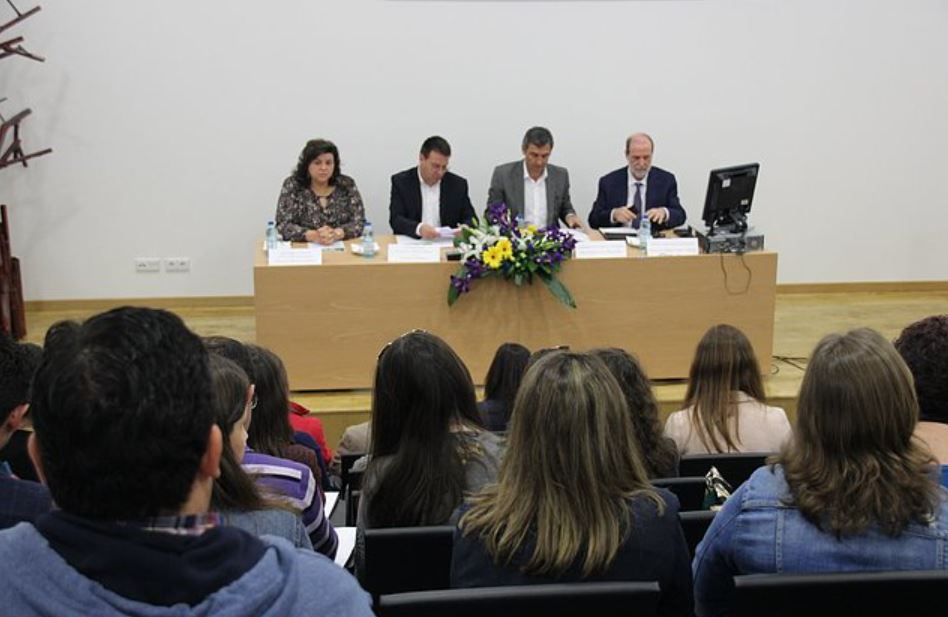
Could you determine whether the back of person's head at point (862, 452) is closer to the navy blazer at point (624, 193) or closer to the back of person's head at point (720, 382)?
the back of person's head at point (720, 382)

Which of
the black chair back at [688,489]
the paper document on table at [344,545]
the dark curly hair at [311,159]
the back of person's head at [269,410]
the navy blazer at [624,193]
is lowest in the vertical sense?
the paper document on table at [344,545]

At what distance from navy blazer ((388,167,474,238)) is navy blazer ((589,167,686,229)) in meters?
0.79

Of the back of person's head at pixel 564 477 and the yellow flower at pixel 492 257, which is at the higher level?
the yellow flower at pixel 492 257

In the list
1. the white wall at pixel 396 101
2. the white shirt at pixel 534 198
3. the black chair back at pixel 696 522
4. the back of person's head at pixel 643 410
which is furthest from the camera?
the white wall at pixel 396 101

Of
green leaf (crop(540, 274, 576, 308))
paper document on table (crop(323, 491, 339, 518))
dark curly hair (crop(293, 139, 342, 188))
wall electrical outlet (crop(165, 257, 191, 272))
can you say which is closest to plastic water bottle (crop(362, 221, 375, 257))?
dark curly hair (crop(293, 139, 342, 188))

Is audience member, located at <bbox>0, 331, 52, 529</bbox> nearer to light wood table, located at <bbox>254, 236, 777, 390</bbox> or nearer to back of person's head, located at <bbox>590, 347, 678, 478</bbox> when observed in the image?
back of person's head, located at <bbox>590, 347, 678, 478</bbox>

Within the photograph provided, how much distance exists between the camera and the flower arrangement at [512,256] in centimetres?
480

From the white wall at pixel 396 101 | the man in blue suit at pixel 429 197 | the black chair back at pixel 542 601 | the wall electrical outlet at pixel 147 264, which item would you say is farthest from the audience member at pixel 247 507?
the wall electrical outlet at pixel 147 264

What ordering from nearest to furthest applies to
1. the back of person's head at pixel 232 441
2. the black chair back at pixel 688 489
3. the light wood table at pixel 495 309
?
the back of person's head at pixel 232 441 < the black chair back at pixel 688 489 < the light wood table at pixel 495 309

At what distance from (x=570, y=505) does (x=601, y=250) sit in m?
3.22

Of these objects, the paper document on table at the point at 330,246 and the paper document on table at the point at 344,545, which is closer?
the paper document on table at the point at 344,545

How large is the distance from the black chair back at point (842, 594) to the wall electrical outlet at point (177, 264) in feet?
17.9

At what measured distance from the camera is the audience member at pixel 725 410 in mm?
3090

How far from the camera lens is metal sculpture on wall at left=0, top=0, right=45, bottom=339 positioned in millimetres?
5816
